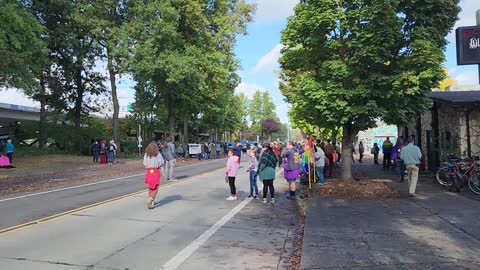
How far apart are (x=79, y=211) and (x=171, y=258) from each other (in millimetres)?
5082

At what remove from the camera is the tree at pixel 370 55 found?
44.8 feet

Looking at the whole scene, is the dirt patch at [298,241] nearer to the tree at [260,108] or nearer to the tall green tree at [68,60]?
the tall green tree at [68,60]

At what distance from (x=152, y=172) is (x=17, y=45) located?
17.5m

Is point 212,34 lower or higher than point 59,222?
higher

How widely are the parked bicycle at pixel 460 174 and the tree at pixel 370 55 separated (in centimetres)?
224

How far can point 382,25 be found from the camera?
45.1 ft

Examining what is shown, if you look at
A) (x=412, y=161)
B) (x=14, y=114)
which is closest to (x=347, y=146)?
(x=412, y=161)

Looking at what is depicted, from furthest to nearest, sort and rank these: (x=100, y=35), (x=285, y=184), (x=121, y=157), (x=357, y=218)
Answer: (x=121, y=157)
(x=100, y=35)
(x=285, y=184)
(x=357, y=218)

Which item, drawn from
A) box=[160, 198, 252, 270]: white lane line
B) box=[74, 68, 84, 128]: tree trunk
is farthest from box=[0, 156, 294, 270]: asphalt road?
box=[74, 68, 84, 128]: tree trunk

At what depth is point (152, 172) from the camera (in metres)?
12.0

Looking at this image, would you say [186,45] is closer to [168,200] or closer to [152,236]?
[168,200]

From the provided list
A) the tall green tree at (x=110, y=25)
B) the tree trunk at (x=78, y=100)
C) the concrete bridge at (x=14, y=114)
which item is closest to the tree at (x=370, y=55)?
the tall green tree at (x=110, y=25)

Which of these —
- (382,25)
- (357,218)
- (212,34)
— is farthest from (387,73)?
(212,34)

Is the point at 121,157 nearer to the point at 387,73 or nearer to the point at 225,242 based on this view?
the point at 387,73
